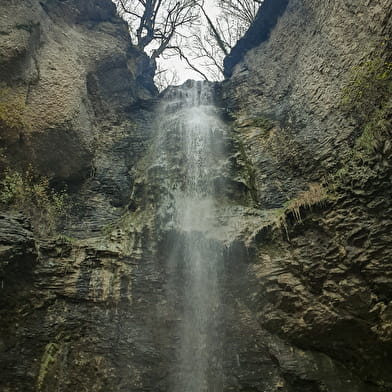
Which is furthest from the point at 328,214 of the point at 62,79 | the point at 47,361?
the point at 62,79

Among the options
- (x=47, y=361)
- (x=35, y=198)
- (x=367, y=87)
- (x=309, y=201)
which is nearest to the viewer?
(x=47, y=361)

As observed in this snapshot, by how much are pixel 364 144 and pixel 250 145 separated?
11.8ft

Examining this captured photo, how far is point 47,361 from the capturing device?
5051mm

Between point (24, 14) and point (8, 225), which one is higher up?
point (24, 14)

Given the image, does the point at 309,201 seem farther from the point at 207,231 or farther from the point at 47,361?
the point at 47,361

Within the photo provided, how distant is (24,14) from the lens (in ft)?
28.9

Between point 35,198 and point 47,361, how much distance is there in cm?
350

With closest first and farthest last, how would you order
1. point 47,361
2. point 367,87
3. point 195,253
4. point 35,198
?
1. point 47,361
2. point 367,87
3. point 195,253
4. point 35,198

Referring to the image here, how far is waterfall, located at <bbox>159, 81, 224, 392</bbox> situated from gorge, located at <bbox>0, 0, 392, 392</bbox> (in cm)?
3

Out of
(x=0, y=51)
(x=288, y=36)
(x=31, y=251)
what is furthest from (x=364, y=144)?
(x=0, y=51)

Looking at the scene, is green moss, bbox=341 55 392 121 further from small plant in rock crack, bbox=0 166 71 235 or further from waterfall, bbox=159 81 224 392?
small plant in rock crack, bbox=0 166 71 235

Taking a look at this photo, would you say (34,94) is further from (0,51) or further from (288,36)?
(288,36)

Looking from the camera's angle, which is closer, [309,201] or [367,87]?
[309,201]

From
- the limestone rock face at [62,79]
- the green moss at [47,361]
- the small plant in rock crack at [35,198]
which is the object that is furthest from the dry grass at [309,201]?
the limestone rock face at [62,79]
